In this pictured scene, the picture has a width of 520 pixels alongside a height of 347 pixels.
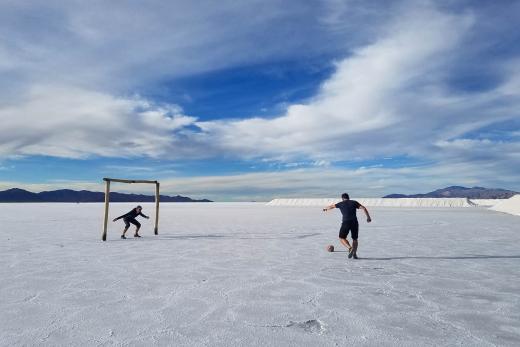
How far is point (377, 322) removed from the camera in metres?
4.50

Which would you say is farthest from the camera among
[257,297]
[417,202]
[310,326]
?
[417,202]

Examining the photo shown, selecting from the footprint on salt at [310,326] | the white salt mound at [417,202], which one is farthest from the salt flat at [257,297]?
the white salt mound at [417,202]

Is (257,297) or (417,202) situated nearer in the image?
(257,297)

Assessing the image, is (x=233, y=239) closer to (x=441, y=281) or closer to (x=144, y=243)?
(x=144, y=243)

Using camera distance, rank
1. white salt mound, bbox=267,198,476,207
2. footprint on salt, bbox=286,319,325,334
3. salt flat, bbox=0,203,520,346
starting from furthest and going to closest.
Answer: white salt mound, bbox=267,198,476,207, footprint on salt, bbox=286,319,325,334, salt flat, bbox=0,203,520,346

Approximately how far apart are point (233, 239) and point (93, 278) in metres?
6.77

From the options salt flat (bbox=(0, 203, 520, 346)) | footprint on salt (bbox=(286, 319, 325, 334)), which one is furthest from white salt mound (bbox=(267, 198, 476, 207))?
footprint on salt (bbox=(286, 319, 325, 334))

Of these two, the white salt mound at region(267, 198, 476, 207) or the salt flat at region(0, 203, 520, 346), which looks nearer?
the salt flat at region(0, 203, 520, 346)

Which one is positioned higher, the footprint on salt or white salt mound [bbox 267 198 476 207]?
white salt mound [bbox 267 198 476 207]

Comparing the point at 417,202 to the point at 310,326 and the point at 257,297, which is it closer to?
the point at 257,297

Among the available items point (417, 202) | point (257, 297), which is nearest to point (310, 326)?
point (257, 297)

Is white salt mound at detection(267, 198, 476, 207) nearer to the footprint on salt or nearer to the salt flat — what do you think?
the salt flat

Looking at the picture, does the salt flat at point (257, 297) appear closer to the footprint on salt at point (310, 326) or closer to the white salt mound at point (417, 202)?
the footprint on salt at point (310, 326)

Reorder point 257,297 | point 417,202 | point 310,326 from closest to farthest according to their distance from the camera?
point 310,326 < point 257,297 < point 417,202
